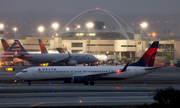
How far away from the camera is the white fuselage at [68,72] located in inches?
1628

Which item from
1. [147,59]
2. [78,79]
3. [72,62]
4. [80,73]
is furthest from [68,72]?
[72,62]

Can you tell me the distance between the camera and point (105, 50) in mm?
142375

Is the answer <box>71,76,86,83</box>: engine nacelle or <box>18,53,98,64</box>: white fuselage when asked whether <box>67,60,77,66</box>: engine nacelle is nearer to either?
<box>18,53,98,64</box>: white fuselage

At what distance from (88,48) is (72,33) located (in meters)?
61.0

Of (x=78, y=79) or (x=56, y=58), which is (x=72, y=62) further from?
(x=78, y=79)

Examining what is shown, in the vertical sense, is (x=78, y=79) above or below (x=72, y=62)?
below

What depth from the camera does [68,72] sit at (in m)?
42.4

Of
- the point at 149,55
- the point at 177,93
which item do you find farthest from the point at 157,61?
the point at 177,93

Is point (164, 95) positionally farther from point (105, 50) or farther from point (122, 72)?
point (105, 50)

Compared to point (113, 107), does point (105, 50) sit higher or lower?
higher

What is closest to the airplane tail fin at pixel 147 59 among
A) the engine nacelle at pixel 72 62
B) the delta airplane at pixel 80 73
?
the delta airplane at pixel 80 73

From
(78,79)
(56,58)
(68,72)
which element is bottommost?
(78,79)

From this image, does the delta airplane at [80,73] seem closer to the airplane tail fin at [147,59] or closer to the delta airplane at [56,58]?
the airplane tail fin at [147,59]

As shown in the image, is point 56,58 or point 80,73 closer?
point 80,73
